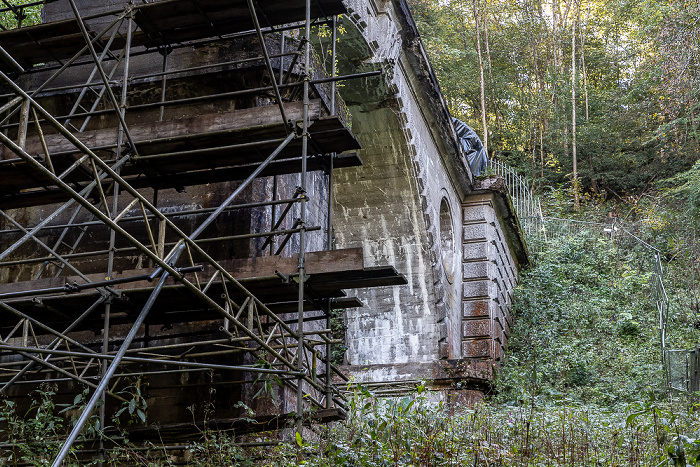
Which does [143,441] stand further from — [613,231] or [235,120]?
[613,231]

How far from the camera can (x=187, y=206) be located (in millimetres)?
8656

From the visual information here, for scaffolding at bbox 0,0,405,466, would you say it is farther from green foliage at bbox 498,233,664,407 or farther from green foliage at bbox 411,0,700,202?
green foliage at bbox 411,0,700,202

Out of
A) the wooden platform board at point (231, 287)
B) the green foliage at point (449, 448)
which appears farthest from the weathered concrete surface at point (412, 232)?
the green foliage at point (449, 448)

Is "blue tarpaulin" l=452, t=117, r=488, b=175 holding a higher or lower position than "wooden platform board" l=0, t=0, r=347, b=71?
higher

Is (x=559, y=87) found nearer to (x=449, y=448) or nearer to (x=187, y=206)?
(x=187, y=206)

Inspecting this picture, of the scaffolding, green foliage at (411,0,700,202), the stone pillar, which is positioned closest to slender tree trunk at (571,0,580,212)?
green foliage at (411,0,700,202)

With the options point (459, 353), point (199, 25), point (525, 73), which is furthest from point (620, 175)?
point (199, 25)

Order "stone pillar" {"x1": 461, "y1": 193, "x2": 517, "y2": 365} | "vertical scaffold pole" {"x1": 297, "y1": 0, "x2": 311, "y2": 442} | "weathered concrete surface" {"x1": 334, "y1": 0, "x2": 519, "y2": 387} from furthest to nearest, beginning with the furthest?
"stone pillar" {"x1": 461, "y1": 193, "x2": 517, "y2": 365}
"weathered concrete surface" {"x1": 334, "y1": 0, "x2": 519, "y2": 387}
"vertical scaffold pole" {"x1": 297, "y1": 0, "x2": 311, "y2": 442}

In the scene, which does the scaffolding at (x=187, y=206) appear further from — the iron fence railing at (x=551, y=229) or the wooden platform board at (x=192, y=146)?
the iron fence railing at (x=551, y=229)

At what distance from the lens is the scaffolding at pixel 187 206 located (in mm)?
6789

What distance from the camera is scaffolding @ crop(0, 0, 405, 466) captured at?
267 inches

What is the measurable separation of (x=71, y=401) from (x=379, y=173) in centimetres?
614

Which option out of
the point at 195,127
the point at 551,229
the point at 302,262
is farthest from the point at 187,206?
the point at 551,229

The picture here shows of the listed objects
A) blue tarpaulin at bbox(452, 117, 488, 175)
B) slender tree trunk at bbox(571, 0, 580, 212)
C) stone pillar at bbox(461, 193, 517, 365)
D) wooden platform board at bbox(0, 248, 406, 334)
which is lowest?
wooden platform board at bbox(0, 248, 406, 334)
